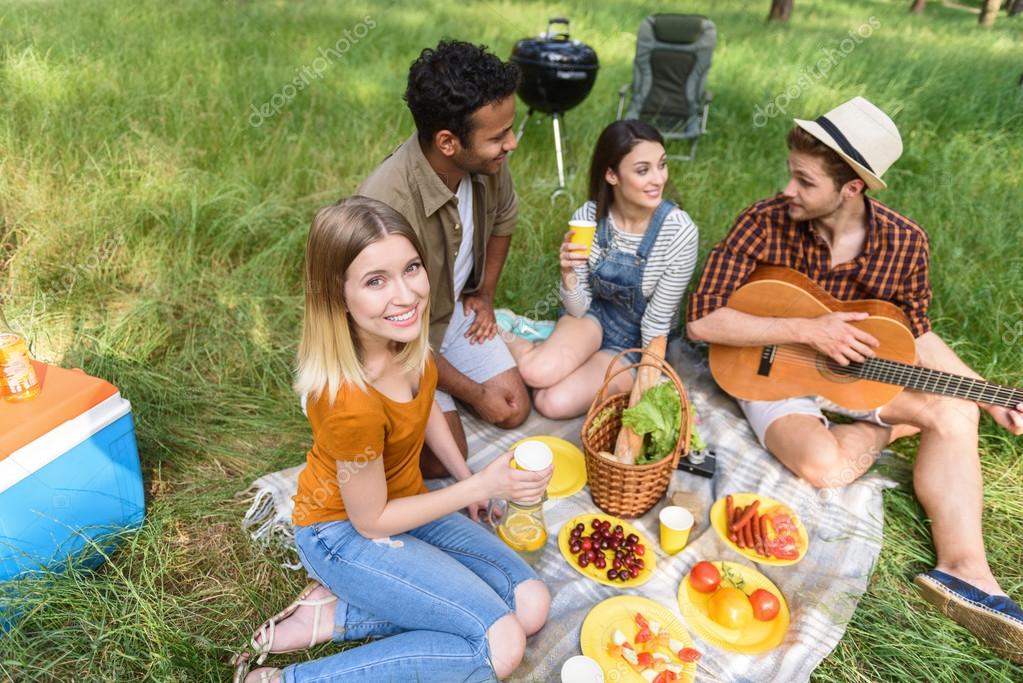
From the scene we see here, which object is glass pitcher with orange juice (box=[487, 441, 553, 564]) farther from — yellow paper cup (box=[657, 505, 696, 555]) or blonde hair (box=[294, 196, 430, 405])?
blonde hair (box=[294, 196, 430, 405])

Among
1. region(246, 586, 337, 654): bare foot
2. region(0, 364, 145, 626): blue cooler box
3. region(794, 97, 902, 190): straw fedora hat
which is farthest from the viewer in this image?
region(794, 97, 902, 190): straw fedora hat

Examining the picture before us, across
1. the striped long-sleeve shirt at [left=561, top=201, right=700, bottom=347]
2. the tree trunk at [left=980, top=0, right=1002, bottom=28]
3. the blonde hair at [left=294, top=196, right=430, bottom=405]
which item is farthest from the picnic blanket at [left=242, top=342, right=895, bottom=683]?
the tree trunk at [left=980, top=0, right=1002, bottom=28]

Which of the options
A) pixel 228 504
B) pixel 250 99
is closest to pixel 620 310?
pixel 228 504

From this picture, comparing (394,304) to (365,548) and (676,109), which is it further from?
(676,109)

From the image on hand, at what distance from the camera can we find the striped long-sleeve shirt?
10.3ft

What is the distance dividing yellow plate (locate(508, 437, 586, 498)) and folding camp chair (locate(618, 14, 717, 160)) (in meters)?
4.06

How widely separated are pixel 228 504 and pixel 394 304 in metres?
1.45

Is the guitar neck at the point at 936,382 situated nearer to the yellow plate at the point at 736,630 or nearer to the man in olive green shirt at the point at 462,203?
the yellow plate at the point at 736,630

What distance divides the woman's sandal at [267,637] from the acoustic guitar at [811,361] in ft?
6.73

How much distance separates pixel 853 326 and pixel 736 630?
139cm

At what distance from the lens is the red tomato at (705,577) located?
2.39 metres

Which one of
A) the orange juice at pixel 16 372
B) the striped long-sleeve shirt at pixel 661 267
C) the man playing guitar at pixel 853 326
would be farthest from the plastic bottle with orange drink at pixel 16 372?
the man playing guitar at pixel 853 326

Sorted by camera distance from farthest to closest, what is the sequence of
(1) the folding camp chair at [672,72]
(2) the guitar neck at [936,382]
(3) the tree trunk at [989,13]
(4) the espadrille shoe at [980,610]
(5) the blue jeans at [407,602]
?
1. (3) the tree trunk at [989,13]
2. (1) the folding camp chair at [672,72]
3. (2) the guitar neck at [936,382]
4. (4) the espadrille shoe at [980,610]
5. (5) the blue jeans at [407,602]

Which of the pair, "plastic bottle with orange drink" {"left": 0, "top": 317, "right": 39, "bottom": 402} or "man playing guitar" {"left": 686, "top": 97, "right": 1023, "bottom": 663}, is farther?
"man playing guitar" {"left": 686, "top": 97, "right": 1023, "bottom": 663}
